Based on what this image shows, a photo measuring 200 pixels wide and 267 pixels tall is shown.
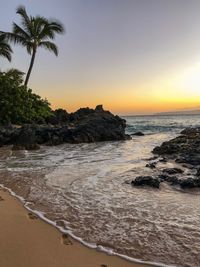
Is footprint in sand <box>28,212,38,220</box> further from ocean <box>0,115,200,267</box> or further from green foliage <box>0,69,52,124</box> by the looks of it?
green foliage <box>0,69,52,124</box>

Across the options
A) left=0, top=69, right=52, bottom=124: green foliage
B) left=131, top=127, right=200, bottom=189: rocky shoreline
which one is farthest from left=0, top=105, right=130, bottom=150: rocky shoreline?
left=131, top=127, right=200, bottom=189: rocky shoreline

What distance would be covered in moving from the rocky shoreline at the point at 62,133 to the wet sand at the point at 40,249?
13.2 m

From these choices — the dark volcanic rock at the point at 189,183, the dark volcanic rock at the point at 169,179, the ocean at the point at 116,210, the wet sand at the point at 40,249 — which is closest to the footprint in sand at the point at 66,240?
the wet sand at the point at 40,249

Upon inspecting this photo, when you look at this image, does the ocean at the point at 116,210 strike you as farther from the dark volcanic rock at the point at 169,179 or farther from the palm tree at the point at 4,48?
the palm tree at the point at 4,48

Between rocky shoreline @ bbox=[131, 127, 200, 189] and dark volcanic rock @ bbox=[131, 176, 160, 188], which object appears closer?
dark volcanic rock @ bbox=[131, 176, 160, 188]

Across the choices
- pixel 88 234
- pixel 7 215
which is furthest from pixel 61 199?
pixel 88 234

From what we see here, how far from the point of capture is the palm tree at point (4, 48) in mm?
31270

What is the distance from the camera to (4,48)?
3225 cm

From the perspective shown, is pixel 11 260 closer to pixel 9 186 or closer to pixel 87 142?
pixel 9 186

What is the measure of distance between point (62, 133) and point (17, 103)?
571 centimetres

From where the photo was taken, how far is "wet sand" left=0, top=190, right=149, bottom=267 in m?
4.14

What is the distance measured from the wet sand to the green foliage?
22.0 metres

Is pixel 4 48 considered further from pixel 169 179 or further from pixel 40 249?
pixel 40 249

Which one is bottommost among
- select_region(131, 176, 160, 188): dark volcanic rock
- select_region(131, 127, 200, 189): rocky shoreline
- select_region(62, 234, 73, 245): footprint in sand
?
select_region(131, 127, 200, 189): rocky shoreline
